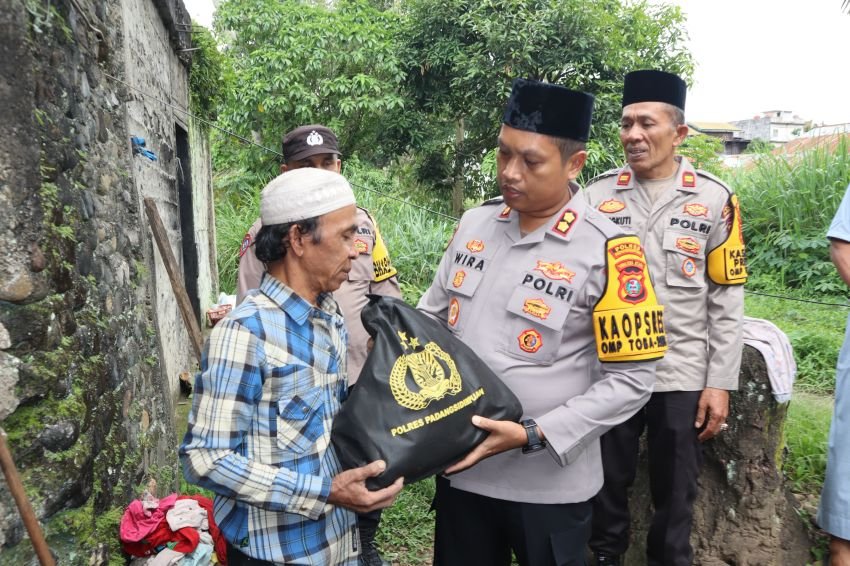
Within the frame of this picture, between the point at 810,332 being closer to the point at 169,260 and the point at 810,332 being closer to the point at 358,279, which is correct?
the point at 358,279

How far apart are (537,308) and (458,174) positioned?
1035 cm

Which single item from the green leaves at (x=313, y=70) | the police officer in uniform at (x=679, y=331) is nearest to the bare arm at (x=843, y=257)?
the police officer in uniform at (x=679, y=331)

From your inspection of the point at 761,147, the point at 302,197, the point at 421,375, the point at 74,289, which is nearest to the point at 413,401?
the point at 421,375

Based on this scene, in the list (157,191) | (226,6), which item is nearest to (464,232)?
(157,191)

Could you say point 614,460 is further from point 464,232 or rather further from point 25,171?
point 25,171

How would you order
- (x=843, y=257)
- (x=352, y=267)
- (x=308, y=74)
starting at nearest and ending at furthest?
(x=843, y=257), (x=352, y=267), (x=308, y=74)

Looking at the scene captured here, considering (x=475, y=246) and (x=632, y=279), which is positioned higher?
(x=475, y=246)

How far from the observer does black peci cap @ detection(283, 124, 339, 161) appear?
3066 mm

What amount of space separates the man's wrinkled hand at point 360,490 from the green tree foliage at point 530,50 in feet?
27.3

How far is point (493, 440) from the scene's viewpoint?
5.14 feet

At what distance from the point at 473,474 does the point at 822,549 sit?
2217 millimetres

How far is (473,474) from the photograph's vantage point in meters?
1.78

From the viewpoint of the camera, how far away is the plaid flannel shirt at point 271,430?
1.35 metres

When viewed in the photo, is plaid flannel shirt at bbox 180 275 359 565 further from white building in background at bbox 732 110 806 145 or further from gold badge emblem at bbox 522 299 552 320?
white building in background at bbox 732 110 806 145
